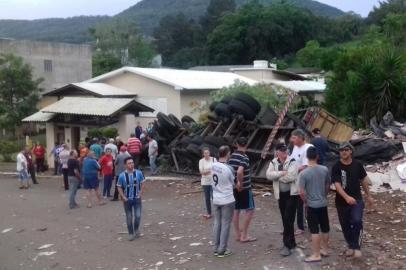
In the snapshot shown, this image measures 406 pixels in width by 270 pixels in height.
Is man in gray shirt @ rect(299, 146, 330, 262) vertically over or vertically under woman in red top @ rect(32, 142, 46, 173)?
over

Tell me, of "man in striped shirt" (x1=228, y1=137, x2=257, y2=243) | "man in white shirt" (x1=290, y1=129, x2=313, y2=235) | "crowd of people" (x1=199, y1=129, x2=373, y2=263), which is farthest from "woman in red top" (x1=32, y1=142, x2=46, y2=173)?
"man in white shirt" (x1=290, y1=129, x2=313, y2=235)

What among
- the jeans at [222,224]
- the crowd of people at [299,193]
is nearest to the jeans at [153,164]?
the crowd of people at [299,193]

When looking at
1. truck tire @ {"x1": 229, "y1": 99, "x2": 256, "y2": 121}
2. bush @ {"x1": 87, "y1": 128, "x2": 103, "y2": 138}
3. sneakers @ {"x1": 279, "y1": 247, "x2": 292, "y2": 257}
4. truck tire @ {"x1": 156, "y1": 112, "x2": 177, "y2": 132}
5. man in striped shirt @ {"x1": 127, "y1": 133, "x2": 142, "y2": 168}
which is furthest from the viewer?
bush @ {"x1": 87, "y1": 128, "x2": 103, "y2": 138}

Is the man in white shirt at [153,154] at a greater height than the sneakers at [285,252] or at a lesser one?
greater

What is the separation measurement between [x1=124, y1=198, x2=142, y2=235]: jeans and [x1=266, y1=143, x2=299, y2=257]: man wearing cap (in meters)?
3.03

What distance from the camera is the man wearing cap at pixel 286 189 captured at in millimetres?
8891

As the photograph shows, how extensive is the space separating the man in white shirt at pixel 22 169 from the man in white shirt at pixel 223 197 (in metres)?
12.3

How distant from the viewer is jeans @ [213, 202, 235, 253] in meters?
9.20

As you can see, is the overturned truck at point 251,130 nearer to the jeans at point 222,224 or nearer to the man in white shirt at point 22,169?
the man in white shirt at point 22,169

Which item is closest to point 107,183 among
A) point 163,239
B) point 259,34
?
point 163,239

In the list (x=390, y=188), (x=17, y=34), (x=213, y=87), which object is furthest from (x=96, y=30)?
(x=17, y=34)

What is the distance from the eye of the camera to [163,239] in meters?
11.2

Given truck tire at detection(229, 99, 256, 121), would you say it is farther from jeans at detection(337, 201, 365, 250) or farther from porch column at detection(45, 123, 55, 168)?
porch column at detection(45, 123, 55, 168)

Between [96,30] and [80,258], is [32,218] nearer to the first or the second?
[80,258]
